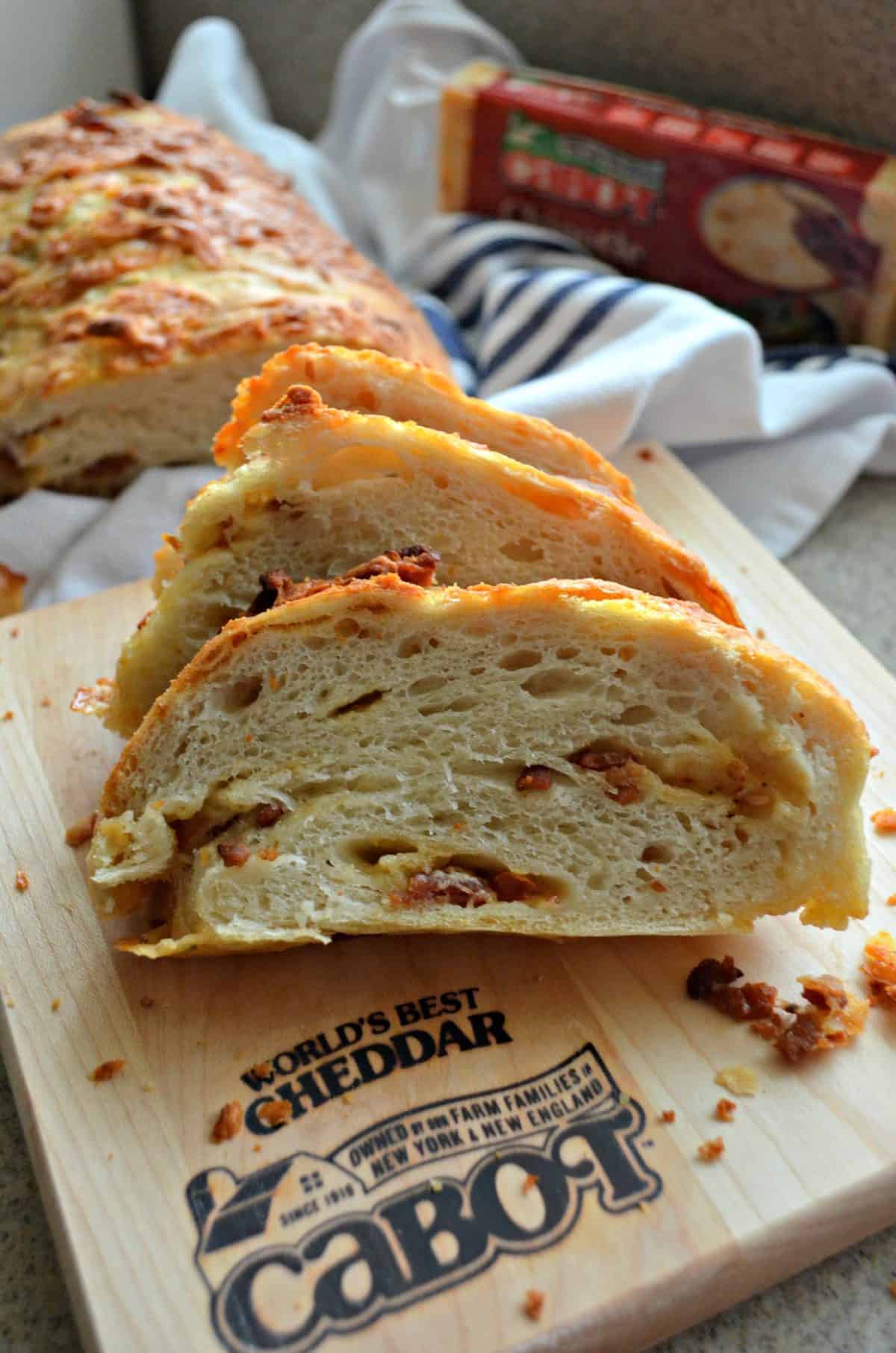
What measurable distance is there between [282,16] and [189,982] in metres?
3.69

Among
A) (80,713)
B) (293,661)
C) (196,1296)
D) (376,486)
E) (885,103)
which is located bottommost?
(196,1296)

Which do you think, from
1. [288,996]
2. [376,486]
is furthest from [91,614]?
[288,996]

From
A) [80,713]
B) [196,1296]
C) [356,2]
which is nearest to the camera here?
[196,1296]

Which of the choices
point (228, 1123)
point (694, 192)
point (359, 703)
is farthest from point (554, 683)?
point (694, 192)

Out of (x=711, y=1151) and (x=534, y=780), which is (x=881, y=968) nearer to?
(x=711, y=1151)

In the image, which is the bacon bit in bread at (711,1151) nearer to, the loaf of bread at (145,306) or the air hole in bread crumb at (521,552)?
the air hole in bread crumb at (521,552)

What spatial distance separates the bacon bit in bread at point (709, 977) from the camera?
182 cm

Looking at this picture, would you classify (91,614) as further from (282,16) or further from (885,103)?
(282,16)

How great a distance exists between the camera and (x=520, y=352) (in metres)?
3.20

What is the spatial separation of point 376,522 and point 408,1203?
0.97 meters

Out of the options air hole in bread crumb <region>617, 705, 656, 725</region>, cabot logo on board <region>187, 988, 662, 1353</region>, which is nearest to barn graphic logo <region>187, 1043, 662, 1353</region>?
cabot logo on board <region>187, 988, 662, 1353</region>

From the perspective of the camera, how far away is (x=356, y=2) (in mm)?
4160

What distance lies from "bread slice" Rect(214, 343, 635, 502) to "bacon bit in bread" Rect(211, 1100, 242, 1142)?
3.26 feet

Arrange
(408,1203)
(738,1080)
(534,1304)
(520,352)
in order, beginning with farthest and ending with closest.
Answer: (520,352), (738,1080), (408,1203), (534,1304)
